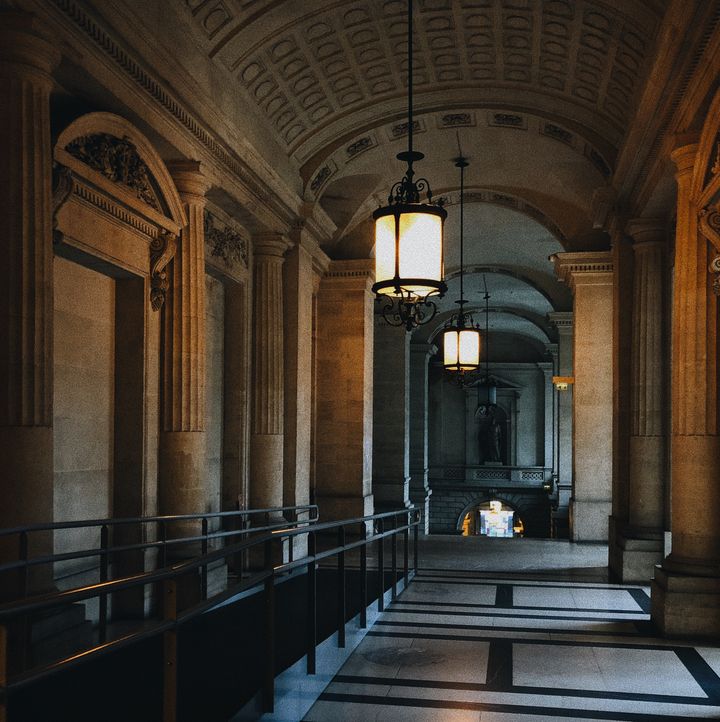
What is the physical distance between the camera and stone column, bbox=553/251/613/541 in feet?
53.1

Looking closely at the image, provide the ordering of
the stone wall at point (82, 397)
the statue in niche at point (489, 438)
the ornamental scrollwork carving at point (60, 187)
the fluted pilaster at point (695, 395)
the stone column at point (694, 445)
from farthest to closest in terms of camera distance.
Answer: the statue in niche at point (489, 438) → the fluted pilaster at point (695, 395) → the stone column at point (694, 445) → the stone wall at point (82, 397) → the ornamental scrollwork carving at point (60, 187)

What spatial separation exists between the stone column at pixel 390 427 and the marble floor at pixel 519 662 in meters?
10.9

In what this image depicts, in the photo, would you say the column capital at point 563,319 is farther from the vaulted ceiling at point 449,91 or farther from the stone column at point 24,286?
the stone column at point 24,286

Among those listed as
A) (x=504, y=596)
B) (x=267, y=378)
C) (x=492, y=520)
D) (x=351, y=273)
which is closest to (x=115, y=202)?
(x=267, y=378)

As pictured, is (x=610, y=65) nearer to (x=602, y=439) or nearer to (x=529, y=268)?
(x=602, y=439)

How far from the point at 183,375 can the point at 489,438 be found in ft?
103

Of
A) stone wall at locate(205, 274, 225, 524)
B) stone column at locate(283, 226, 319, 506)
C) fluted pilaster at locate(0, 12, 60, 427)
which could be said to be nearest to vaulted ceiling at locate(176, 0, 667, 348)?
stone column at locate(283, 226, 319, 506)

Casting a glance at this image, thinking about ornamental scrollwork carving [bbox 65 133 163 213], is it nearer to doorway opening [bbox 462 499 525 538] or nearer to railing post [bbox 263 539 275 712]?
railing post [bbox 263 539 275 712]

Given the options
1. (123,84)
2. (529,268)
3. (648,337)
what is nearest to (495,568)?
(648,337)

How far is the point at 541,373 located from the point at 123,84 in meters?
34.2

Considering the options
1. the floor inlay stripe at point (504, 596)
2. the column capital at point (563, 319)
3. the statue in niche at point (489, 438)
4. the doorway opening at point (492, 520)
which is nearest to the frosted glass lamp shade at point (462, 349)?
the floor inlay stripe at point (504, 596)

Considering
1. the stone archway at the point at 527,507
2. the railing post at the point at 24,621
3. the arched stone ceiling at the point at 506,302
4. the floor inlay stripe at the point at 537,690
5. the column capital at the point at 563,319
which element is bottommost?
the stone archway at the point at 527,507

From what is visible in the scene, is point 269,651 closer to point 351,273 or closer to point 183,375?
point 183,375

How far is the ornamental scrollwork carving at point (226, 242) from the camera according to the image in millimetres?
10914
